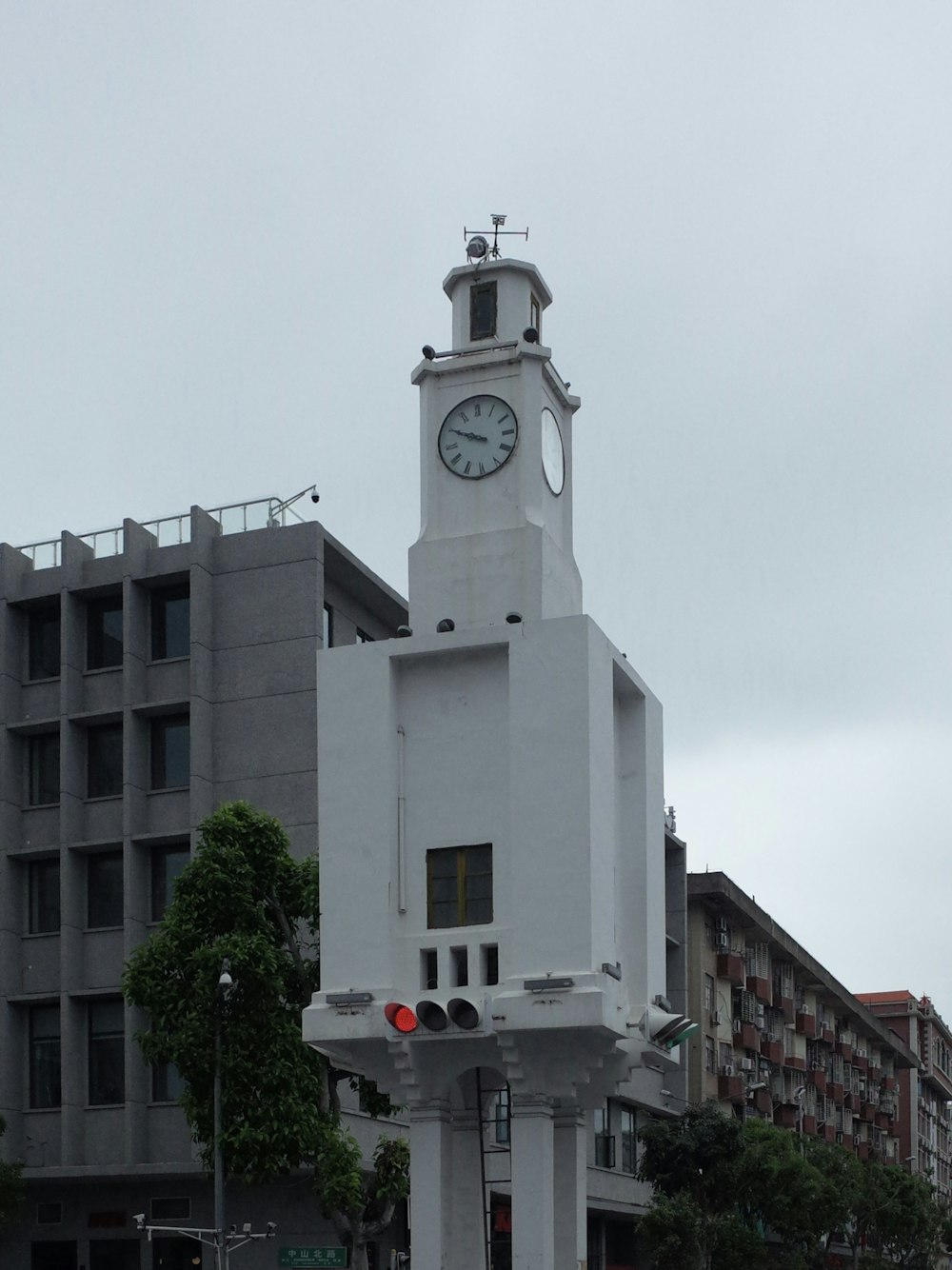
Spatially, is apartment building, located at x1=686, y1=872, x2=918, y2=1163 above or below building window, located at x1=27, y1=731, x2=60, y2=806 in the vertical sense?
below

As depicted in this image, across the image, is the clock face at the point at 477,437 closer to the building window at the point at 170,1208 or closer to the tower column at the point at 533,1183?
the tower column at the point at 533,1183

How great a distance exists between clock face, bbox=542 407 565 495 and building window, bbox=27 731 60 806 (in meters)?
30.8

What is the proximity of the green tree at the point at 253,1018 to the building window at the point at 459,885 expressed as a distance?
1072 cm

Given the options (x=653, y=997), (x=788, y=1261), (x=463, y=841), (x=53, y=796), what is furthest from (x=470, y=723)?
(x=788, y=1261)

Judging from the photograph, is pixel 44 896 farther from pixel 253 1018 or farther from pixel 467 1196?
pixel 467 1196

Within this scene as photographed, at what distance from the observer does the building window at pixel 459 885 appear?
2677 cm

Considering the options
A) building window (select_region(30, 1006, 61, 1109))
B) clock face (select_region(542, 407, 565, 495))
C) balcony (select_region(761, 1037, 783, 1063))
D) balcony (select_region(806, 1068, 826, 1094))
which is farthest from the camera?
balcony (select_region(806, 1068, 826, 1094))

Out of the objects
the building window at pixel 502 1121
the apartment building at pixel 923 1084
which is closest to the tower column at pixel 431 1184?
the building window at pixel 502 1121

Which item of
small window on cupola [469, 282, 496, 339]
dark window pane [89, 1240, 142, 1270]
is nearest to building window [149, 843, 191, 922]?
dark window pane [89, 1240, 142, 1270]

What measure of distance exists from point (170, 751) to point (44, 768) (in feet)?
14.2

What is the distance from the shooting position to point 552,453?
29.0m

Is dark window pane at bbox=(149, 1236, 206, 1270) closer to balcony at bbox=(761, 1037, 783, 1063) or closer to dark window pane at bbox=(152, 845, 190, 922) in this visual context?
dark window pane at bbox=(152, 845, 190, 922)

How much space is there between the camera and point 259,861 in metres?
38.6

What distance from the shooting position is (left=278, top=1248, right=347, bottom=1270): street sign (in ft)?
156
